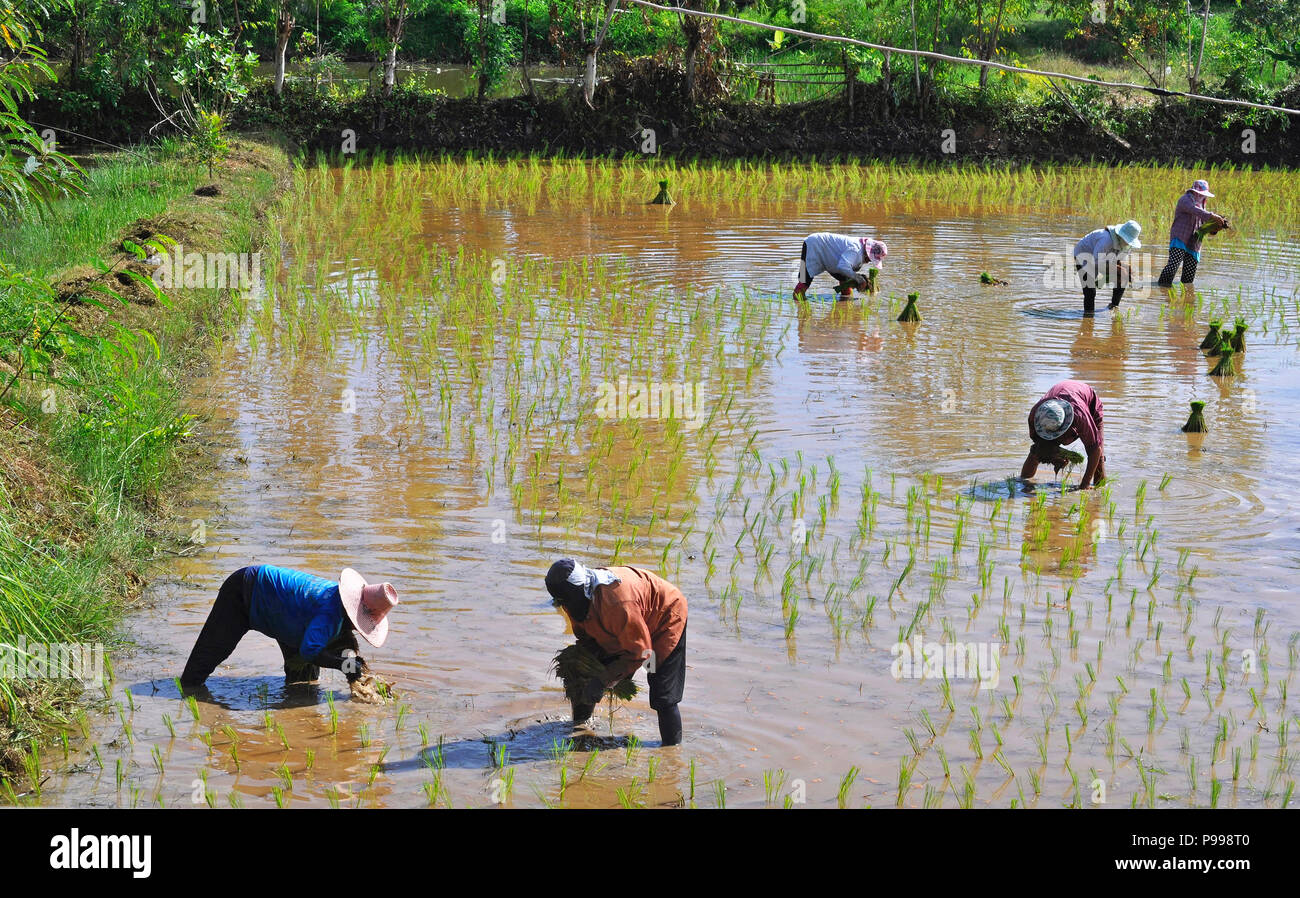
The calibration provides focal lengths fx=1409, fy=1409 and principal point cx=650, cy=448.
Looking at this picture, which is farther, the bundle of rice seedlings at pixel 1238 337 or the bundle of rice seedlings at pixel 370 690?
the bundle of rice seedlings at pixel 1238 337

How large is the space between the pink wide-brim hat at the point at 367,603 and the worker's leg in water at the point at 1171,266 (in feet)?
34.2

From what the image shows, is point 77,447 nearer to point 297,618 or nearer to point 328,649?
point 297,618

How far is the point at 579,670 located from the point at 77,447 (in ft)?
10.5

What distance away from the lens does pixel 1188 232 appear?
519 inches

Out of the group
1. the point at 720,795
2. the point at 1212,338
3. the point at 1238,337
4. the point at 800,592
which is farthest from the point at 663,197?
Result: the point at 720,795

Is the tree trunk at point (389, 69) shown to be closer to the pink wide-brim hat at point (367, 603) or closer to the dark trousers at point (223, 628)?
the dark trousers at point (223, 628)

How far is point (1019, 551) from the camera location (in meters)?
6.67

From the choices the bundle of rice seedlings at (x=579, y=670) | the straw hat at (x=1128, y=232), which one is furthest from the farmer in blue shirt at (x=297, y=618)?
the straw hat at (x=1128, y=232)

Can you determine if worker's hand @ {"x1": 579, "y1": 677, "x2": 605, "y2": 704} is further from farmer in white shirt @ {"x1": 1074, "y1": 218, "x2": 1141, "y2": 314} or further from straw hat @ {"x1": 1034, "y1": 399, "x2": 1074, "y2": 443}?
farmer in white shirt @ {"x1": 1074, "y1": 218, "x2": 1141, "y2": 314}

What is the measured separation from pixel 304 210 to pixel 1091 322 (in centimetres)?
894

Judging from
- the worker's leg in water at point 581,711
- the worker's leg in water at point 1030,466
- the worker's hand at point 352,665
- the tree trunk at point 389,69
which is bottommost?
the worker's leg in water at point 581,711

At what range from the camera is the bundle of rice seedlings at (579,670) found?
15.6ft

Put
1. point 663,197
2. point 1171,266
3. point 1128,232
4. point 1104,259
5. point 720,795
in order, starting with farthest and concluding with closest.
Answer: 1. point 663,197
2. point 1171,266
3. point 1104,259
4. point 1128,232
5. point 720,795

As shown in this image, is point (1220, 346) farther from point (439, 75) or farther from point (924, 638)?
point (439, 75)
